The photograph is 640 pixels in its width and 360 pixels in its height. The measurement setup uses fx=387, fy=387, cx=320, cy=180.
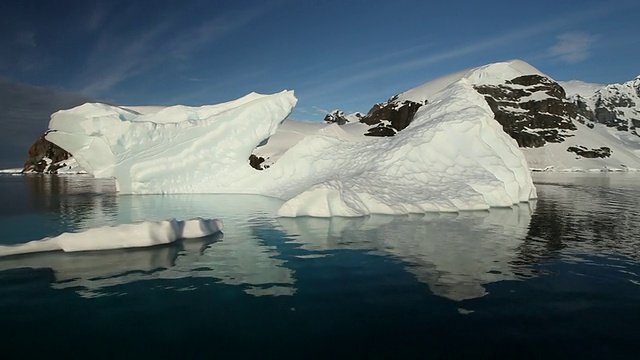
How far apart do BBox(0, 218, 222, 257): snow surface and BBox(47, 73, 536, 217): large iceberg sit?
9.63m

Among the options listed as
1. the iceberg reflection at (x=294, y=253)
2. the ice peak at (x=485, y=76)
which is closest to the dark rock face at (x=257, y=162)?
the iceberg reflection at (x=294, y=253)

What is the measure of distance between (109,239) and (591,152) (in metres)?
131

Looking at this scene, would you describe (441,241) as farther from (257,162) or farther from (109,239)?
(257,162)

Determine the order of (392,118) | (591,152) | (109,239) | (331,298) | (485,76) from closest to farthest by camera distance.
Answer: (331,298) → (109,239) → (591,152) → (392,118) → (485,76)

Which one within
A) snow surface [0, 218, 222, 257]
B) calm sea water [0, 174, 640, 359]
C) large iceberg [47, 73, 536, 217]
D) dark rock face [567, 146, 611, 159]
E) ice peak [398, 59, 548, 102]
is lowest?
calm sea water [0, 174, 640, 359]

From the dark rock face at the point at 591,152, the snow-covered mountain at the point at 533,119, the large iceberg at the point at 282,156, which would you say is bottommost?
the large iceberg at the point at 282,156

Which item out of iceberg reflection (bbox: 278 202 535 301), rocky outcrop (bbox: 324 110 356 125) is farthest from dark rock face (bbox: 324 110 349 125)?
iceberg reflection (bbox: 278 202 535 301)

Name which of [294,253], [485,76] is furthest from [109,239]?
[485,76]

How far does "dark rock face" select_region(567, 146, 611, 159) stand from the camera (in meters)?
110

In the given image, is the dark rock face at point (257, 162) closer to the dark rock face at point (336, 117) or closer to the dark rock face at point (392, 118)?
the dark rock face at point (392, 118)

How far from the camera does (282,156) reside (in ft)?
79.8

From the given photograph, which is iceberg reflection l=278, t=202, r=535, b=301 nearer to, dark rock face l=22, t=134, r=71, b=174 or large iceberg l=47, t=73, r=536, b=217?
large iceberg l=47, t=73, r=536, b=217

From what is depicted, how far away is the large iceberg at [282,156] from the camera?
18.7m

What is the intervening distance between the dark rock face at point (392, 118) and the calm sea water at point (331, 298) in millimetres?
104449
